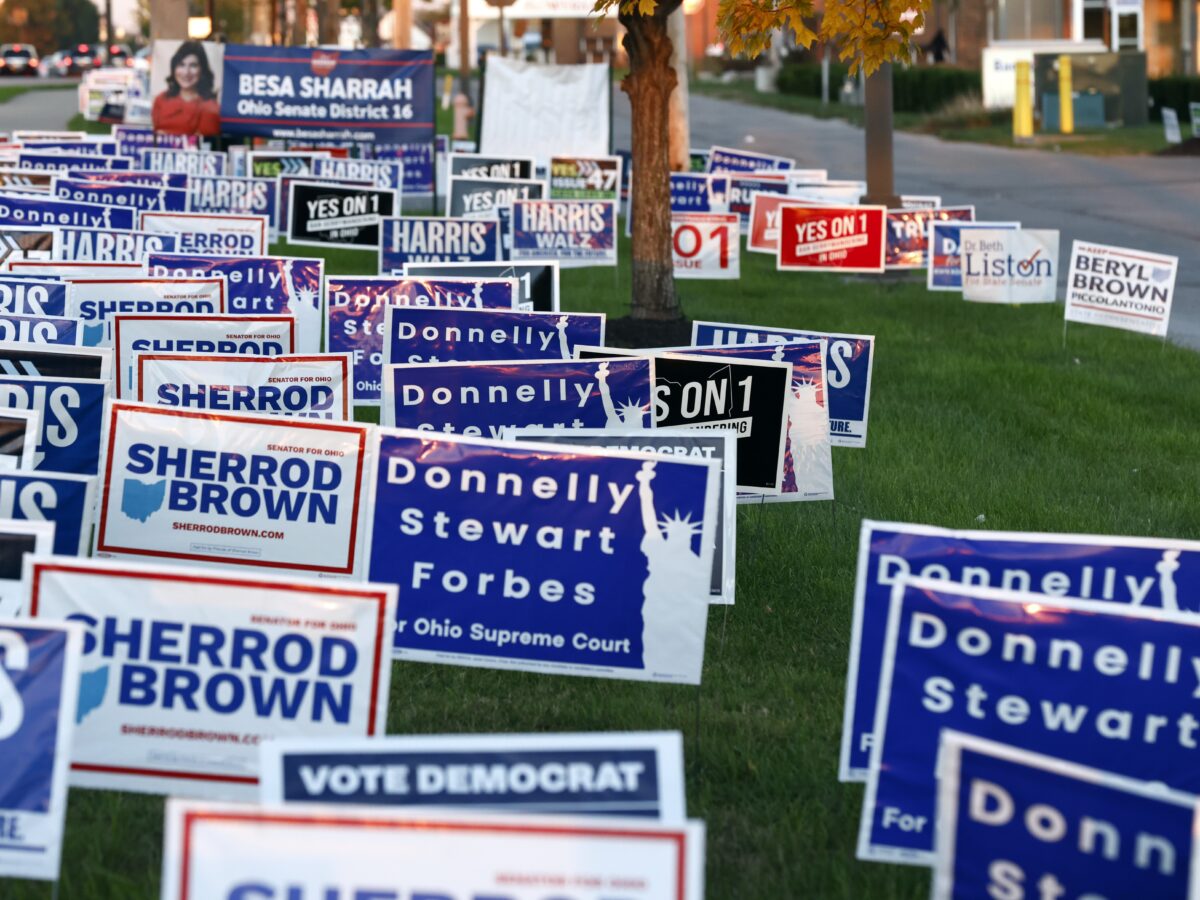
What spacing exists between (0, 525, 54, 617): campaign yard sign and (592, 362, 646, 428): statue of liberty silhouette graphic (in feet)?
10.9

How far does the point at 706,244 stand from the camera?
1878 cm

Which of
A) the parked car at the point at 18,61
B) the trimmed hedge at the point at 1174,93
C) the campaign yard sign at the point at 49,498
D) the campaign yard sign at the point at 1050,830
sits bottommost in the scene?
the campaign yard sign at the point at 1050,830

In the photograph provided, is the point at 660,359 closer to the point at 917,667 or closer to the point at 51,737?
the point at 917,667

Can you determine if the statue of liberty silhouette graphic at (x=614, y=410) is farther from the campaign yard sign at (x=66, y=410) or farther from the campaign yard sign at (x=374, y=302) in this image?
the campaign yard sign at (x=374, y=302)

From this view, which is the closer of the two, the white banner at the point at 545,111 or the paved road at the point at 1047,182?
the paved road at the point at 1047,182

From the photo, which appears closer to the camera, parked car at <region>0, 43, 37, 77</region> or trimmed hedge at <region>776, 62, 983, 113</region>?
trimmed hedge at <region>776, 62, 983, 113</region>

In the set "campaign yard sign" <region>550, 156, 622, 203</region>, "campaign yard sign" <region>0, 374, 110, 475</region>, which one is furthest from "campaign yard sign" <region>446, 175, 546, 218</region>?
"campaign yard sign" <region>0, 374, 110, 475</region>

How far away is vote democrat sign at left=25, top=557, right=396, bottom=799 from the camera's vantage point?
5004 mm

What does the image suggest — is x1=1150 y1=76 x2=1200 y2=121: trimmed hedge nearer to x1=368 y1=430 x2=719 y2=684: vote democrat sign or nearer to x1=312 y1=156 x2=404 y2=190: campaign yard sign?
x1=312 y1=156 x2=404 y2=190: campaign yard sign

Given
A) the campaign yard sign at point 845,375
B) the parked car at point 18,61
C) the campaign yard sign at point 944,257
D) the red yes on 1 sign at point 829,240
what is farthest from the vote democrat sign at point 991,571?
the parked car at point 18,61

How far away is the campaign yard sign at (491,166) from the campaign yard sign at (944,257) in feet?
19.5

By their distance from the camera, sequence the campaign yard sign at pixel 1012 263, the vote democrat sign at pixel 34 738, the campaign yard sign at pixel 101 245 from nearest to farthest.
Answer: the vote democrat sign at pixel 34 738
the campaign yard sign at pixel 101 245
the campaign yard sign at pixel 1012 263

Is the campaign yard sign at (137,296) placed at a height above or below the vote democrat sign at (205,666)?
above

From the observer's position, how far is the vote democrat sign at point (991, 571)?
551 cm
